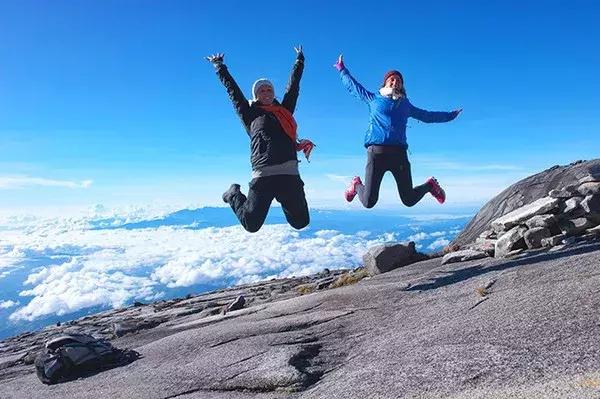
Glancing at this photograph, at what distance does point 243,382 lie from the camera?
841cm

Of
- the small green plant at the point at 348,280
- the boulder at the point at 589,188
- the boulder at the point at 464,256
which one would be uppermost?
the boulder at the point at 589,188

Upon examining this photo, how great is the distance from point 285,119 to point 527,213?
25.9 feet

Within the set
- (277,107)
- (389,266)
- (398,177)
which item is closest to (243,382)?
(277,107)

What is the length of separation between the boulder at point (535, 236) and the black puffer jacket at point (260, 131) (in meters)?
6.98

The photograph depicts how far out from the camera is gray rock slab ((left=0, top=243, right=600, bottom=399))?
6.22 m

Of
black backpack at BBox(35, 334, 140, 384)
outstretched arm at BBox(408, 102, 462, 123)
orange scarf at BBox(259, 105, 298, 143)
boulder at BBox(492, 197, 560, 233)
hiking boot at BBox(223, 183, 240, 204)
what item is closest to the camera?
orange scarf at BBox(259, 105, 298, 143)

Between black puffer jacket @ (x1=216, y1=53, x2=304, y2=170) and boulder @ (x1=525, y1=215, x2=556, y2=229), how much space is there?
7386 millimetres

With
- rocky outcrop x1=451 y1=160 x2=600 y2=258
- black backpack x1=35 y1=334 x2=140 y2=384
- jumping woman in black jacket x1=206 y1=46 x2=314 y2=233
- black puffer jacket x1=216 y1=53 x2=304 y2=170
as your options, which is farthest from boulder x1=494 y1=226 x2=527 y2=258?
black backpack x1=35 y1=334 x2=140 y2=384

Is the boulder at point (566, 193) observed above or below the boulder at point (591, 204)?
above

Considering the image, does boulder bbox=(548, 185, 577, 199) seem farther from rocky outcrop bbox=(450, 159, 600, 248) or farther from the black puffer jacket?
the black puffer jacket

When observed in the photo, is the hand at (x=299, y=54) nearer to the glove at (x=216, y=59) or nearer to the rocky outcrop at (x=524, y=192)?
the glove at (x=216, y=59)

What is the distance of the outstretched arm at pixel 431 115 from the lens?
43.4ft

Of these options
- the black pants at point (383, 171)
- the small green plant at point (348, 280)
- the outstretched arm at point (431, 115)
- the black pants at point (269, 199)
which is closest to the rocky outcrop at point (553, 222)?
the black pants at point (383, 171)

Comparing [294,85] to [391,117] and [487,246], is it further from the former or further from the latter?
[487,246]
